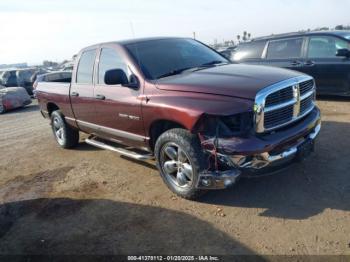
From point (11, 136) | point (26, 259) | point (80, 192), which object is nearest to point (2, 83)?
point (11, 136)

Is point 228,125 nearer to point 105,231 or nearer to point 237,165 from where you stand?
point 237,165

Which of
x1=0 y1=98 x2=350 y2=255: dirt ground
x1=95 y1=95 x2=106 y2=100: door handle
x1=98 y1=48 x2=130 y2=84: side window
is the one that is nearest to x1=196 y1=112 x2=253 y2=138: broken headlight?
x1=0 y1=98 x2=350 y2=255: dirt ground

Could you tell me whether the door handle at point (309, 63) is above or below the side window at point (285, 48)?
below

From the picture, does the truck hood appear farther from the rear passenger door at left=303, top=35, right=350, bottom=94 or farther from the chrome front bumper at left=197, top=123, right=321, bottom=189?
the rear passenger door at left=303, top=35, right=350, bottom=94

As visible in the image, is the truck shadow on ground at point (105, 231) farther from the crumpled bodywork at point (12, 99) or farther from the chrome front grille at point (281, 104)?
the crumpled bodywork at point (12, 99)

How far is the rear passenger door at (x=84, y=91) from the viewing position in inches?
220

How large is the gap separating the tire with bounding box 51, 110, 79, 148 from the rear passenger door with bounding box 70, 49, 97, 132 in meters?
0.83

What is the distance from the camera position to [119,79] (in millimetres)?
4527

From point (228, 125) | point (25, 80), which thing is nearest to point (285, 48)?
point (228, 125)

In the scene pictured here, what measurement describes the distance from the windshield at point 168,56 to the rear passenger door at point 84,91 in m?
1.00

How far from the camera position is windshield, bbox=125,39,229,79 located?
15.4ft

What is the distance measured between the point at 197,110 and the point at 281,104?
0.93m

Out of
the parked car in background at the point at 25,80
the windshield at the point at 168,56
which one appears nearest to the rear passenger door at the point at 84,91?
the windshield at the point at 168,56

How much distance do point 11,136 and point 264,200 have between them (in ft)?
25.3
